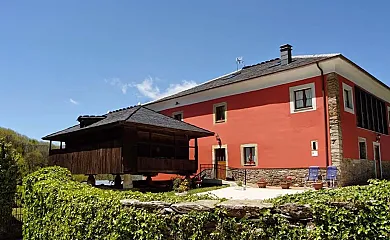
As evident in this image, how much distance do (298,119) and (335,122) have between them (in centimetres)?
188

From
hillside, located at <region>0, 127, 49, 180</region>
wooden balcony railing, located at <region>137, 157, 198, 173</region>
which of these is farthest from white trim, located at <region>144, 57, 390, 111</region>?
hillside, located at <region>0, 127, 49, 180</region>

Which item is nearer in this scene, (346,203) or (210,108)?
(346,203)

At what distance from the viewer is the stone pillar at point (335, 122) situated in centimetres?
1559

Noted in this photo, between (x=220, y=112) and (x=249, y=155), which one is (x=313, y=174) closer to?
(x=249, y=155)

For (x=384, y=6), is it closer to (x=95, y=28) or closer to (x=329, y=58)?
(x=329, y=58)

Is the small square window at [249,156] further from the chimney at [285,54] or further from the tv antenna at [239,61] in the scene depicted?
the tv antenna at [239,61]

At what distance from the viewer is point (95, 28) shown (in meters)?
12.2

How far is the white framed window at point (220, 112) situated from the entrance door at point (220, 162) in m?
1.86

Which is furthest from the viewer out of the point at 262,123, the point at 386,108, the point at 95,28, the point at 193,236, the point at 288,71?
the point at 386,108

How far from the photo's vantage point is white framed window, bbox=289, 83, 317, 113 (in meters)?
16.7

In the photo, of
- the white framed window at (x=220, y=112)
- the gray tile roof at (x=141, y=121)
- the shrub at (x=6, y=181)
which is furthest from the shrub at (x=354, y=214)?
the white framed window at (x=220, y=112)

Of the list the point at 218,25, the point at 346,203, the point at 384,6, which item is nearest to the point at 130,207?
the point at 346,203

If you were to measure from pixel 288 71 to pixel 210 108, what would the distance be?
592 centimetres

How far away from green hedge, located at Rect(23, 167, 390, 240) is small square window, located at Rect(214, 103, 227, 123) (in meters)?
13.9
